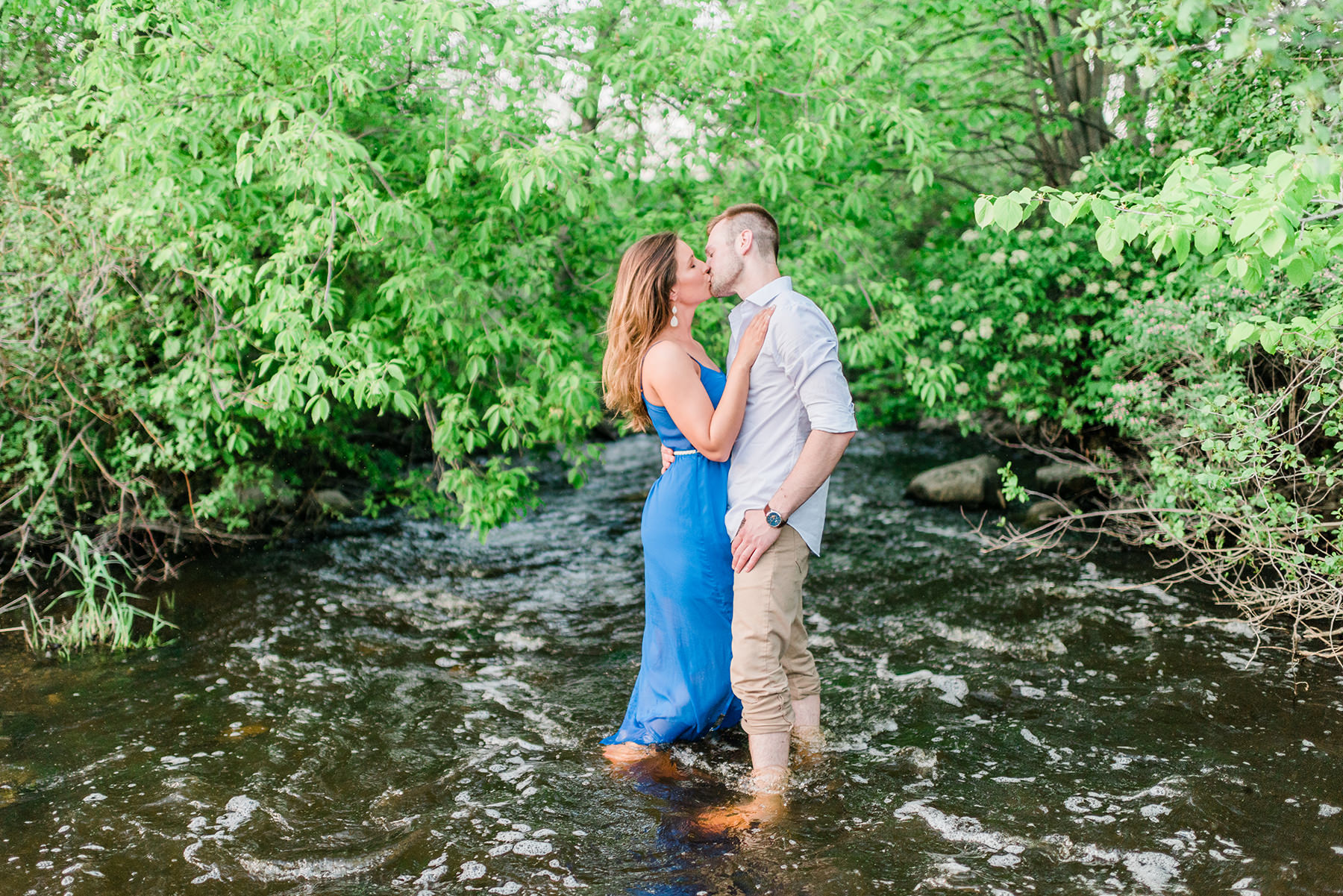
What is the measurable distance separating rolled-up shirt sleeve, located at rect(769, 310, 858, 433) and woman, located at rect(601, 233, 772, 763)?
0.09m

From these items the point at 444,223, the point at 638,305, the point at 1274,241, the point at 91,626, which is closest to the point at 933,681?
the point at 638,305

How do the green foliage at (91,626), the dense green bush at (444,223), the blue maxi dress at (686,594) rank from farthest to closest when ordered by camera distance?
the green foliage at (91,626)
the dense green bush at (444,223)
the blue maxi dress at (686,594)

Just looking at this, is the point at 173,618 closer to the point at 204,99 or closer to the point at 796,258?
the point at 204,99

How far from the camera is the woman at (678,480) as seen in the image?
3.74m

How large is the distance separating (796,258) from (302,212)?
3.58 meters

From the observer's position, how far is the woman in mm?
3744

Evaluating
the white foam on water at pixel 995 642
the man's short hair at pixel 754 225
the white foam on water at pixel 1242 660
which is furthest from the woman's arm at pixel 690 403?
the white foam on water at pixel 1242 660

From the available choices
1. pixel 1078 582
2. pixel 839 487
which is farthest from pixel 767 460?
pixel 839 487

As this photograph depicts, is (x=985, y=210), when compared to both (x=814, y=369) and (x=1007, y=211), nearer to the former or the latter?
(x=1007, y=211)

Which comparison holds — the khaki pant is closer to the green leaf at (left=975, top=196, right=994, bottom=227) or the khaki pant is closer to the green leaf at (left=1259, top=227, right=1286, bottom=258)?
the green leaf at (left=975, top=196, right=994, bottom=227)

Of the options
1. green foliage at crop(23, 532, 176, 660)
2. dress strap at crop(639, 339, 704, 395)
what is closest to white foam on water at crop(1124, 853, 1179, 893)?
dress strap at crop(639, 339, 704, 395)

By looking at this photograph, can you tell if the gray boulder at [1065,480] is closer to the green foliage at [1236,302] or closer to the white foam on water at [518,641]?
the green foliage at [1236,302]

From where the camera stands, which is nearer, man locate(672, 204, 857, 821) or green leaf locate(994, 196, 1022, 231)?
green leaf locate(994, 196, 1022, 231)

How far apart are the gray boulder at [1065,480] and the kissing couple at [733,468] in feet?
18.9
